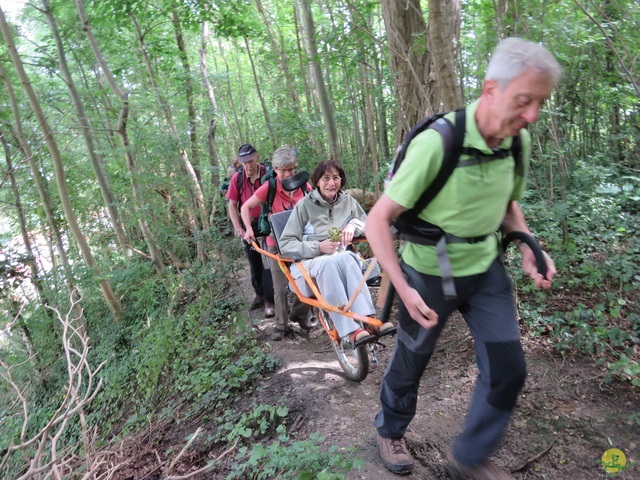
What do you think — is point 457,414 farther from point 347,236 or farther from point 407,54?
point 407,54

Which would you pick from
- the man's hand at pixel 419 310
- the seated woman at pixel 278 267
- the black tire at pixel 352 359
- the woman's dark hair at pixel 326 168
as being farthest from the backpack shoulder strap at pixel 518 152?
the seated woman at pixel 278 267

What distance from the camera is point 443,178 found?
180 centimetres

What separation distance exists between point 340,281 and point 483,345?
170cm

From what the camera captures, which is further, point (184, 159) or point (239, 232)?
point (184, 159)

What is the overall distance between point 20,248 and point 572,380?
10.5 metres

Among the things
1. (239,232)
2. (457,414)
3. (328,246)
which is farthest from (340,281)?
(239,232)

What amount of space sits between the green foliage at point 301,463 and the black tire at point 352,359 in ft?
2.48

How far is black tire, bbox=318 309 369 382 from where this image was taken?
3.46m

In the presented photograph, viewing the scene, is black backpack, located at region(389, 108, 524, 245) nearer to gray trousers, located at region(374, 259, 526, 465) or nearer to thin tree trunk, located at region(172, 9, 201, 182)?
gray trousers, located at region(374, 259, 526, 465)

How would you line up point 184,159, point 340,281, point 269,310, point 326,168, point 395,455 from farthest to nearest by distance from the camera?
point 184,159, point 269,310, point 326,168, point 340,281, point 395,455

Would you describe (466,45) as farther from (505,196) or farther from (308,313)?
(505,196)

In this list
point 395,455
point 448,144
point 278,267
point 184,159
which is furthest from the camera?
point 184,159

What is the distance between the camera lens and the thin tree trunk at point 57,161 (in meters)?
6.89

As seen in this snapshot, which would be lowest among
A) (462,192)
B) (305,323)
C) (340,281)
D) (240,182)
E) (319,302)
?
(305,323)
